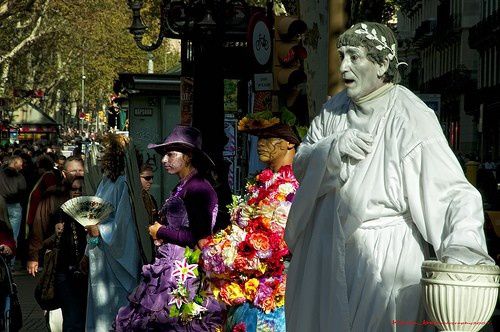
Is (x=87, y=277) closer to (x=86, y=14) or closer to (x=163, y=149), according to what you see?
(x=163, y=149)

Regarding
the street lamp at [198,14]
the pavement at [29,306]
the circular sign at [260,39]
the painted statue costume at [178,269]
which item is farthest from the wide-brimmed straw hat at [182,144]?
the pavement at [29,306]

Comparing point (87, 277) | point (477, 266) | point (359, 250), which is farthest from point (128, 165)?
point (477, 266)

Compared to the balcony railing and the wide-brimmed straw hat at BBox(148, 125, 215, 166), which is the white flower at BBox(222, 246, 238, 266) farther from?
the balcony railing

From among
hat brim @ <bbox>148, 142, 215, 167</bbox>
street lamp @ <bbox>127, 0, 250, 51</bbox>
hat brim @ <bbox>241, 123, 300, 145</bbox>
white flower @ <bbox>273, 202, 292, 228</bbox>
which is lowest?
white flower @ <bbox>273, 202, 292, 228</bbox>

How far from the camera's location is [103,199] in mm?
10672

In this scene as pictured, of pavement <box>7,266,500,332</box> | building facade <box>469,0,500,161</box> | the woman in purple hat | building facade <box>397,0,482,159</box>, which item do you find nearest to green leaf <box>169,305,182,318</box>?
the woman in purple hat

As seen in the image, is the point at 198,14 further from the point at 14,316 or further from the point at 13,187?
the point at 13,187

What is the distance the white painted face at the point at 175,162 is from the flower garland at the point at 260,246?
1.21 metres

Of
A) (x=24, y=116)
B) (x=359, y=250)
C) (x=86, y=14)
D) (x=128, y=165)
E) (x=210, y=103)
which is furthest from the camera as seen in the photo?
(x=24, y=116)

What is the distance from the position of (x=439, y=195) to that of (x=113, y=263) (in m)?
5.90

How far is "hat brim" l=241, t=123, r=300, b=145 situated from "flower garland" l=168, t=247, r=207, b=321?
4.04ft

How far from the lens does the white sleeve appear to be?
4781 millimetres

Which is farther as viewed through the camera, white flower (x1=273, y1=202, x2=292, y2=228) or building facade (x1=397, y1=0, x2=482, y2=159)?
building facade (x1=397, y1=0, x2=482, y2=159)

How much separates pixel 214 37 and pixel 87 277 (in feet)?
9.82
